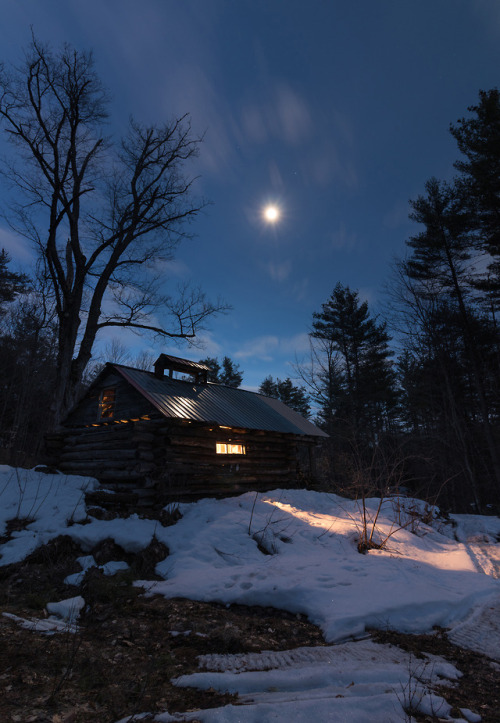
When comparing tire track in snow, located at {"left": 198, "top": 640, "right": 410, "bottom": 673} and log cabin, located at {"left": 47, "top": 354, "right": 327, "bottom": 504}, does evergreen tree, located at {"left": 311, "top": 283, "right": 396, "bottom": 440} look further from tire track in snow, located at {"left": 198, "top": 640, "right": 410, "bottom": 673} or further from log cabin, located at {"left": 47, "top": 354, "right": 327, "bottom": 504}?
tire track in snow, located at {"left": 198, "top": 640, "right": 410, "bottom": 673}

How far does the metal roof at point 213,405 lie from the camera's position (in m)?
12.3

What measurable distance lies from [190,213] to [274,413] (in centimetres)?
1220

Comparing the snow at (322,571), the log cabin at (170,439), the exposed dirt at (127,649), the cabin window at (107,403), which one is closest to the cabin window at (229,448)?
the log cabin at (170,439)

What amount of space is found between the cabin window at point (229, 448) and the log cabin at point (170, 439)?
4cm

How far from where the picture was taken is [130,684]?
2.72m

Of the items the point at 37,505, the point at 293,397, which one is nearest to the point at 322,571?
the point at 37,505

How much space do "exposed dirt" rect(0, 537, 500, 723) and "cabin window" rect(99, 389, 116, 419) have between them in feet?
26.6

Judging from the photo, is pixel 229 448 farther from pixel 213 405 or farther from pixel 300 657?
pixel 300 657

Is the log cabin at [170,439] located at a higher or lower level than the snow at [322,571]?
higher

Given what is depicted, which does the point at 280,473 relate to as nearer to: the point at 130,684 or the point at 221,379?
the point at 130,684

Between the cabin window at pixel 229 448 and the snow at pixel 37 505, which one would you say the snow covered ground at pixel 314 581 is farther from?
the cabin window at pixel 229 448

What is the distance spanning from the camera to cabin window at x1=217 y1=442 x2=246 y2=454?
530 inches

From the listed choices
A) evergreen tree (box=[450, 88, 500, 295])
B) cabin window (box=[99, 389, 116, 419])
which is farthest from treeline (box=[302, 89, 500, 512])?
cabin window (box=[99, 389, 116, 419])

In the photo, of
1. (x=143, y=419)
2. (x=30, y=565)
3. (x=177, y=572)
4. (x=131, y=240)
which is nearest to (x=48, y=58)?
(x=131, y=240)
